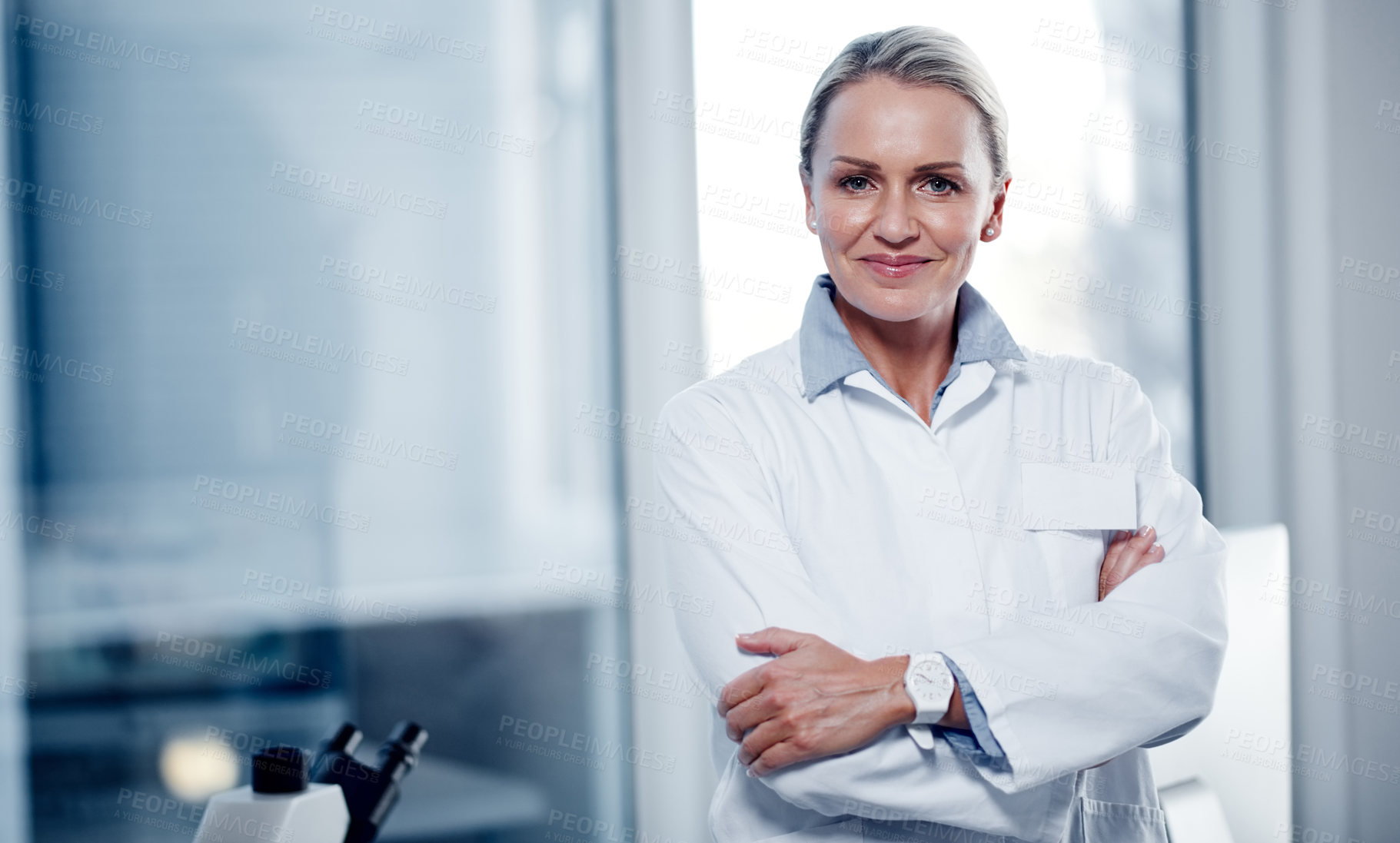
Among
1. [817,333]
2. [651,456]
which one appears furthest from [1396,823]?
[817,333]

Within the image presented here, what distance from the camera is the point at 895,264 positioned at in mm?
1204

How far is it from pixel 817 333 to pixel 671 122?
36.6 inches

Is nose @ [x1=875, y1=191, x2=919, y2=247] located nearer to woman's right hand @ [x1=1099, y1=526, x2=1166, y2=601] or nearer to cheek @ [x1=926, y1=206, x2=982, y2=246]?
cheek @ [x1=926, y1=206, x2=982, y2=246]

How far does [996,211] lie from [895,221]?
0.21 metres

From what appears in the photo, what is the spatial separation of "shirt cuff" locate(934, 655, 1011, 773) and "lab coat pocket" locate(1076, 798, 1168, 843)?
242 millimetres

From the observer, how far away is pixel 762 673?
1041mm

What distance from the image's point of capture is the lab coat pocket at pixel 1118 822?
3.89ft

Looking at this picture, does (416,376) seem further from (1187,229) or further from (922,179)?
(1187,229)
